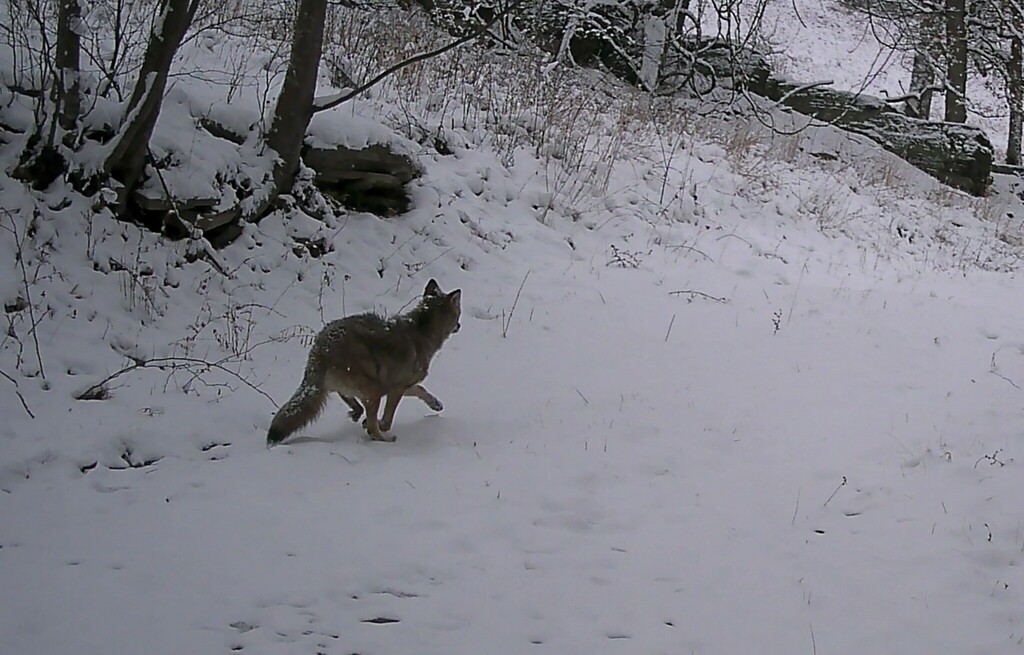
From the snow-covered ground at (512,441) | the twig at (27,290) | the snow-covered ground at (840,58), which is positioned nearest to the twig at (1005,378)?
the snow-covered ground at (512,441)

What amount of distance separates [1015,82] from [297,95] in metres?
16.2

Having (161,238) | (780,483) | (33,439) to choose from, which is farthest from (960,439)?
(161,238)

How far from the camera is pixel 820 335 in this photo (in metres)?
→ 8.20

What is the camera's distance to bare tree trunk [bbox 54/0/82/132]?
23.7 feet

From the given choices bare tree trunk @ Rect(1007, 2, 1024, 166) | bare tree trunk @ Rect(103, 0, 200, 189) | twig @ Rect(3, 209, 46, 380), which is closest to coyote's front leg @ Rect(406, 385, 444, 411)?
twig @ Rect(3, 209, 46, 380)

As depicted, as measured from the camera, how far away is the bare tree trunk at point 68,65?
284 inches

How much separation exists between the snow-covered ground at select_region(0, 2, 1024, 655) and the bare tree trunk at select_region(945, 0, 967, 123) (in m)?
9.68

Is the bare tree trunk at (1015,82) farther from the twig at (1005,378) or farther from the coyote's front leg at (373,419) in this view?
the coyote's front leg at (373,419)

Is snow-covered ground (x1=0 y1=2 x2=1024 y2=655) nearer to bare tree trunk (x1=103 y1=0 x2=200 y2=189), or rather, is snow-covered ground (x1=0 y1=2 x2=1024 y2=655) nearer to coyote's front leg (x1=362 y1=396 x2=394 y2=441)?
coyote's front leg (x1=362 y1=396 x2=394 y2=441)

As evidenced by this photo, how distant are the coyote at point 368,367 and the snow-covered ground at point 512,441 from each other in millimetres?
184

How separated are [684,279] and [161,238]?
17.6 ft

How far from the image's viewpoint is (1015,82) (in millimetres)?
18438

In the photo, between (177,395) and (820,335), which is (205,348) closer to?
(177,395)

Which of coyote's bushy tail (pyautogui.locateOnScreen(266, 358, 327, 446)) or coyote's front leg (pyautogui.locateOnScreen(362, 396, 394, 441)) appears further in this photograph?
coyote's front leg (pyautogui.locateOnScreen(362, 396, 394, 441))
